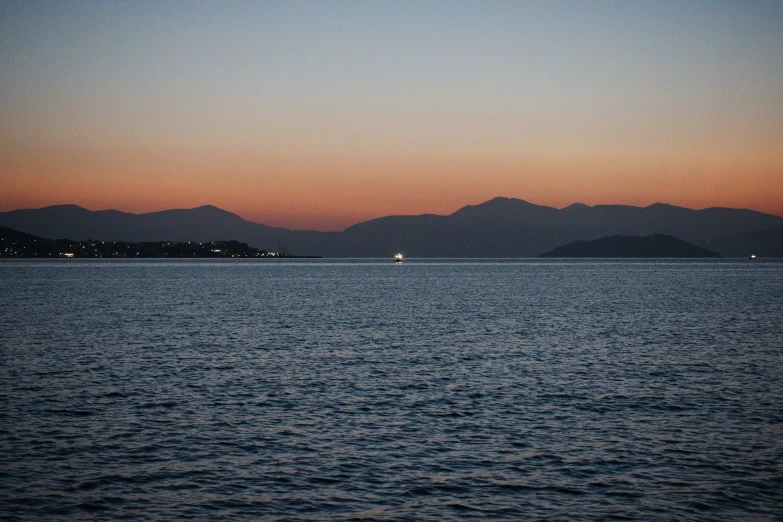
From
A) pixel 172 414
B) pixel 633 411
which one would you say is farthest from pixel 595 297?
pixel 172 414

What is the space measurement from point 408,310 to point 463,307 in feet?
27.9

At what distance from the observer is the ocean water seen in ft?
60.4

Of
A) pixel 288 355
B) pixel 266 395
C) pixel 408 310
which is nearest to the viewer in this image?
pixel 266 395

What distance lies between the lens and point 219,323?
69.4 meters

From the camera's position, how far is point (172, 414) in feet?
92.9

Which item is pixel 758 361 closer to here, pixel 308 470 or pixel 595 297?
pixel 308 470

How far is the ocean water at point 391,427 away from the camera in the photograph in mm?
18406

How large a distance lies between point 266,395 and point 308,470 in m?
11.6

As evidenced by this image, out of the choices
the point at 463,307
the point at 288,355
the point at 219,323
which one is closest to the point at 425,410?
the point at 288,355

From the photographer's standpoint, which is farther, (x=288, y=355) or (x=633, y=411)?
(x=288, y=355)

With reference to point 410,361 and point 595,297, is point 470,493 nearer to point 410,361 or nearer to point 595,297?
point 410,361

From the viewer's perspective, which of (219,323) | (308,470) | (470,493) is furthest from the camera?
(219,323)

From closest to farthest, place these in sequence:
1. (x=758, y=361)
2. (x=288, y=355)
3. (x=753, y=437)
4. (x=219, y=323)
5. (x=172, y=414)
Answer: (x=753, y=437) < (x=172, y=414) < (x=758, y=361) < (x=288, y=355) < (x=219, y=323)

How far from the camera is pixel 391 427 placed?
26094 mm
